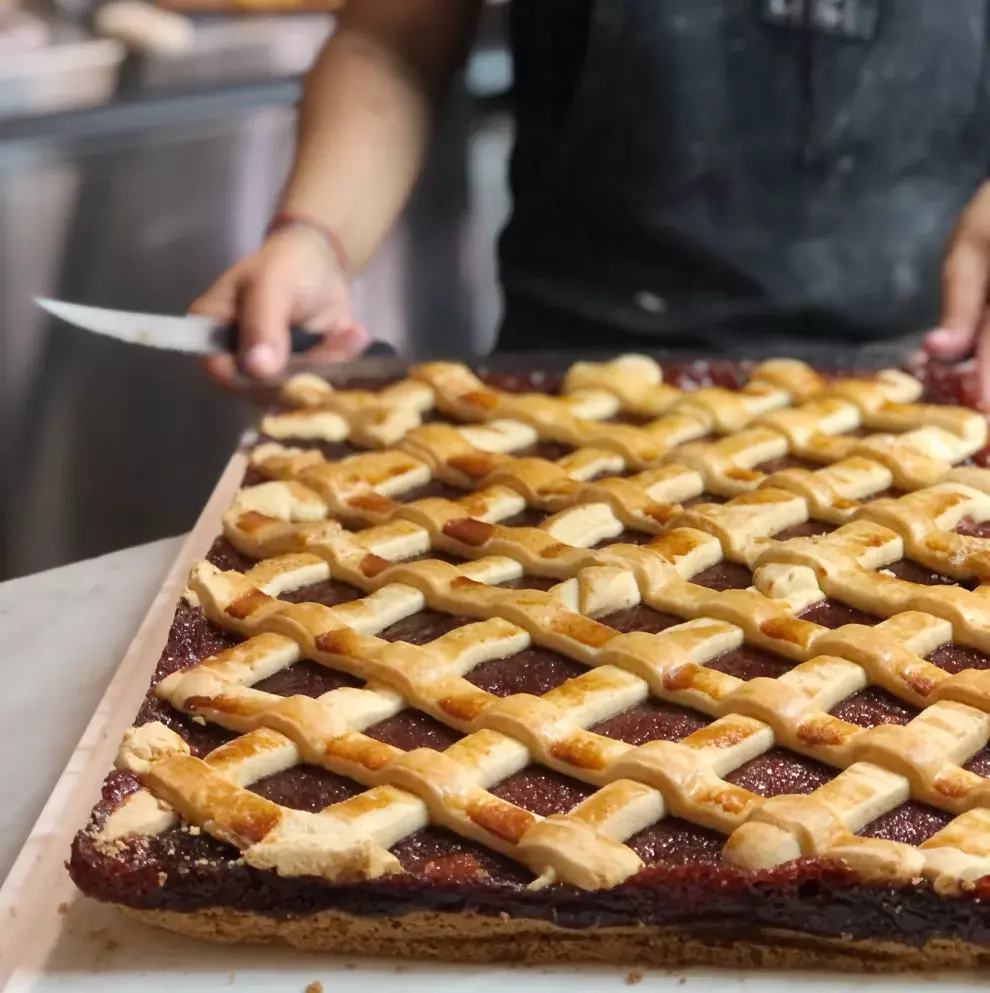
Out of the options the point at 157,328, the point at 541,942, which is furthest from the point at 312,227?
the point at 541,942

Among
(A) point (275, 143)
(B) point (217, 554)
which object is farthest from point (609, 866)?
(A) point (275, 143)

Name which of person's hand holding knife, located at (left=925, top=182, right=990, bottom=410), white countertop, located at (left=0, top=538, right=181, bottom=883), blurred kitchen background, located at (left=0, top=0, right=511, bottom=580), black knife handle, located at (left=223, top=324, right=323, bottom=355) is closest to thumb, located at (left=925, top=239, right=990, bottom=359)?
person's hand holding knife, located at (left=925, top=182, right=990, bottom=410)

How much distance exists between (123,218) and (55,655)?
1.12 meters

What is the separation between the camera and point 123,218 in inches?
77.7

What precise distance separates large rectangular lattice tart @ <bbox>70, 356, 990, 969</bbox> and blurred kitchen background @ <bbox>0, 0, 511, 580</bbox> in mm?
935

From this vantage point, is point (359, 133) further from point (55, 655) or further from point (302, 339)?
point (55, 655)

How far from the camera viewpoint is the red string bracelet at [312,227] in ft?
4.86

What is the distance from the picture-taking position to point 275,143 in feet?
6.79

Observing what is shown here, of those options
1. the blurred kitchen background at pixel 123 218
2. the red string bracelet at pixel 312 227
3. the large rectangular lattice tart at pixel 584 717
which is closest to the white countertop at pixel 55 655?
the large rectangular lattice tart at pixel 584 717

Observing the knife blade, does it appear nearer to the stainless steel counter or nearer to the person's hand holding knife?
the stainless steel counter

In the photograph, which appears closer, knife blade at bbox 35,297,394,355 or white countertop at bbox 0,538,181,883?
white countertop at bbox 0,538,181,883

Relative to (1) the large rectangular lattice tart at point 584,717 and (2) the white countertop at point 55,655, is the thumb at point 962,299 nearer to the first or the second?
(1) the large rectangular lattice tart at point 584,717

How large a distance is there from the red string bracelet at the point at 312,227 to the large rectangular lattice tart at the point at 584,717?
1.54 feet

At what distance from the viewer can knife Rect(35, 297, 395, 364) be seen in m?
1.26
